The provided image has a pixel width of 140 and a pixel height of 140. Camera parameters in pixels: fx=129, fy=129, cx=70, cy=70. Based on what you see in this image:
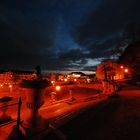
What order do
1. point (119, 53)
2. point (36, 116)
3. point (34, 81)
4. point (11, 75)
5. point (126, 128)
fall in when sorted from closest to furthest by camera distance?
point (34, 81) < point (36, 116) < point (126, 128) < point (11, 75) < point (119, 53)

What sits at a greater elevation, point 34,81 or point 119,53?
point 119,53

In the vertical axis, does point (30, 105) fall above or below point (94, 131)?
above

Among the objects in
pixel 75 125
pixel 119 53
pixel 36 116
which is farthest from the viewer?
pixel 119 53

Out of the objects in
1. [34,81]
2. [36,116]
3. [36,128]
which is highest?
[34,81]

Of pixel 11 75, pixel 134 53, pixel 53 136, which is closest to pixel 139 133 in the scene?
pixel 53 136

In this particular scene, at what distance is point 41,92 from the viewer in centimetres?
370

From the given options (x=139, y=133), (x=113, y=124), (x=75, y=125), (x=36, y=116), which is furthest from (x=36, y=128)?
(x=139, y=133)

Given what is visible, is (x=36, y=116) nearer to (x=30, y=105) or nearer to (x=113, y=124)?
(x=30, y=105)

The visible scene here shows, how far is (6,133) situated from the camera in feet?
14.8

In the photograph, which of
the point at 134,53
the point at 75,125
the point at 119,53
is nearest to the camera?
the point at 75,125

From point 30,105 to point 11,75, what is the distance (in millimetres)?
29870

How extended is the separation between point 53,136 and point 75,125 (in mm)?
981

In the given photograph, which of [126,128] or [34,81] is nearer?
[34,81]

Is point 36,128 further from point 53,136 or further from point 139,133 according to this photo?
point 139,133
